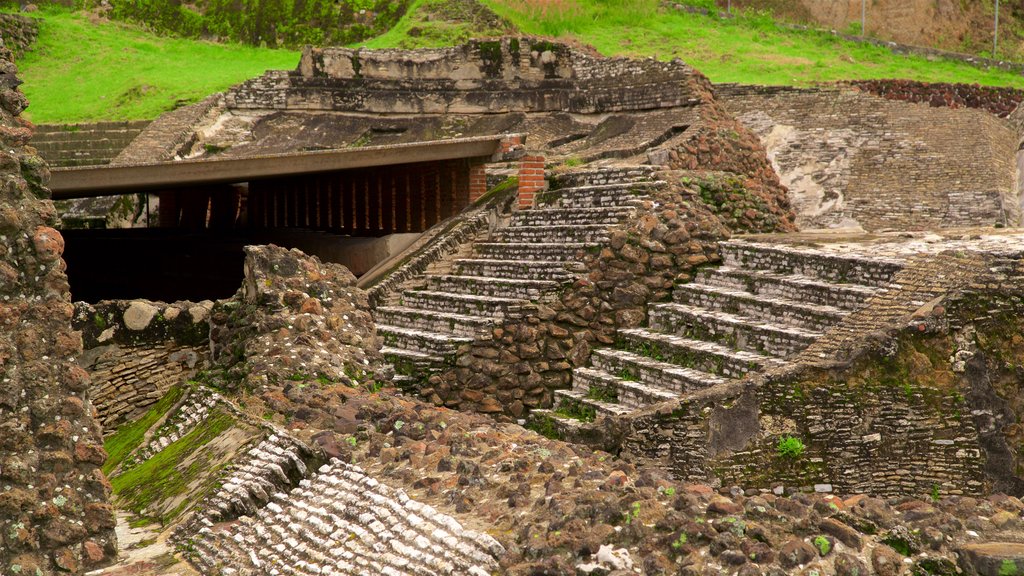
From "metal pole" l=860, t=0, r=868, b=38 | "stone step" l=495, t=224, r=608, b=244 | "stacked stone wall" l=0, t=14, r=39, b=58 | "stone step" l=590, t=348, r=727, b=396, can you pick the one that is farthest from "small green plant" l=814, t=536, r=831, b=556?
"metal pole" l=860, t=0, r=868, b=38

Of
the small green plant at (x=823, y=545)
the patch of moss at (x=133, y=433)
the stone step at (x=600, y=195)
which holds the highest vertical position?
the stone step at (x=600, y=195)

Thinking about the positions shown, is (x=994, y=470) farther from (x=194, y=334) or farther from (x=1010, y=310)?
(x=194, y=334)

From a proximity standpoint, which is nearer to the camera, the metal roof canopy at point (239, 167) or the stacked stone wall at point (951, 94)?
the metal roof canopy at point (239, 167)

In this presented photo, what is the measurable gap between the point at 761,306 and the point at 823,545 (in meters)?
4.00

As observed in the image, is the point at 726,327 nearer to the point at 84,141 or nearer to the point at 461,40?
the point at 84,141

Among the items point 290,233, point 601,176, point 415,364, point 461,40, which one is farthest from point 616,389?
point 461,40

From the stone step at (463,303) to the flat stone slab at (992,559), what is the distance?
533cm

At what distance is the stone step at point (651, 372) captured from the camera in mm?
7164

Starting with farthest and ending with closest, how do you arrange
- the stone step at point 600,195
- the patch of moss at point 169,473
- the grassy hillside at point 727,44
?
the grassy hillside at point 727,44
the stone step at point 600,195
the patch of moss at point 169,473

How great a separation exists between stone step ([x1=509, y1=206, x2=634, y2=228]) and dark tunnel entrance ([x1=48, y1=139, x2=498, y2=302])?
3.73 ft

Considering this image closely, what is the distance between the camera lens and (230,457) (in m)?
5.60

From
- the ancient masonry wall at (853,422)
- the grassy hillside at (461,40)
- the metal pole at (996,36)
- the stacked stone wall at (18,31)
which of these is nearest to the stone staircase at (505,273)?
the ancient masonry wall at (853,422)

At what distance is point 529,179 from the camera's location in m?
10.8

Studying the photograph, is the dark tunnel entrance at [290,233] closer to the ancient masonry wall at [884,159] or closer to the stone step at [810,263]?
the stone step at [810,263]
